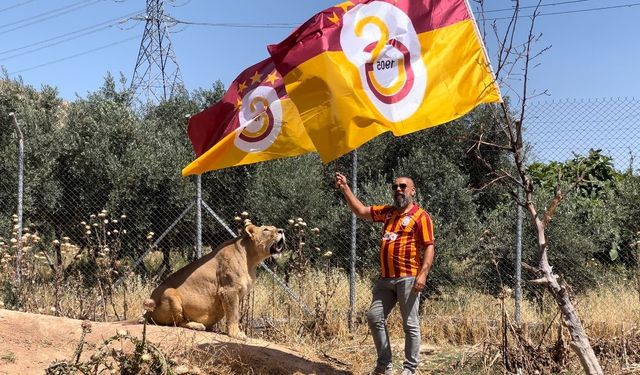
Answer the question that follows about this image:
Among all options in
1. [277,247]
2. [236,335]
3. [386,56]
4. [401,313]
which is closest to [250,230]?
[277,247]

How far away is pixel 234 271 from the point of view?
25.0 ft

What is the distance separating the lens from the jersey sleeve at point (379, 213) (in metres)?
6.83

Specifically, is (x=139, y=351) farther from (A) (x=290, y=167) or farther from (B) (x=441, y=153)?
(B) (x=441, y=153)

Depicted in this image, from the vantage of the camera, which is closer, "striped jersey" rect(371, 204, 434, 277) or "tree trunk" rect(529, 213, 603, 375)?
"tree trunk" rect(529, 213, 603, 375)

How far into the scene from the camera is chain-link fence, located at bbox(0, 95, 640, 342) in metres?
9.30

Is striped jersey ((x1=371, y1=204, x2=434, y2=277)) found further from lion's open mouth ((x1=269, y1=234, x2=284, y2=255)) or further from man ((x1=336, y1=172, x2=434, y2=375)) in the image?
lion's open mouth ((x1=269, y1=234, x2=284, y2=255))

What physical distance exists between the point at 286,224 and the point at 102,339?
5.16 meters

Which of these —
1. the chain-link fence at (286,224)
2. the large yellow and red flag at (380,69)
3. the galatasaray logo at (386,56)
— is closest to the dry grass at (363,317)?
the chain-link fence at (286,224)

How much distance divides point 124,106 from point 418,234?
804 centimetres

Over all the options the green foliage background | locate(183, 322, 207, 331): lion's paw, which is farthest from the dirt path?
the green foliage background

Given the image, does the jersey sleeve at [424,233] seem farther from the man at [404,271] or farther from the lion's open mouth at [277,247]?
the lion's open mouth at [277,247]

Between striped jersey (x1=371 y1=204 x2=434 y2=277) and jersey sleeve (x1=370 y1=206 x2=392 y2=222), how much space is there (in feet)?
0.75

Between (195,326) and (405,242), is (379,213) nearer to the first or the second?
(405,242)

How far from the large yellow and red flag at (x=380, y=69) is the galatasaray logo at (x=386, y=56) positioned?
0.01m
